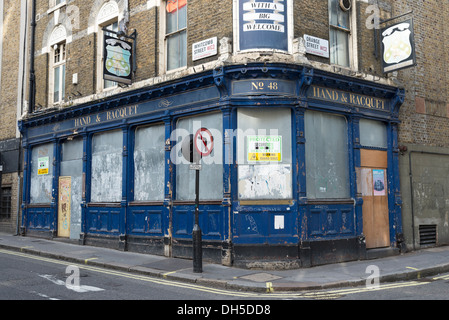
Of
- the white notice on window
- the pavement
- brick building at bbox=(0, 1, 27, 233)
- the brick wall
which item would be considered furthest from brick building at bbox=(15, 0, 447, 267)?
the brick wall

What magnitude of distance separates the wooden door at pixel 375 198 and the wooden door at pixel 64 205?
10490 millimetres

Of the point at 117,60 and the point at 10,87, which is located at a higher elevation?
the point at 10,87

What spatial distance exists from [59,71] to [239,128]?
9.98 m

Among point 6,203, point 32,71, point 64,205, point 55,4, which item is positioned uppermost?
point 55,4

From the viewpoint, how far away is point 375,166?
44.2 feet

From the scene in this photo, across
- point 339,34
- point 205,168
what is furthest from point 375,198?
point 205,168

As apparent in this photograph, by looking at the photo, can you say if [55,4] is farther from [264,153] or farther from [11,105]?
[264,153]

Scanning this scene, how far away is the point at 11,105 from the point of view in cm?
2000

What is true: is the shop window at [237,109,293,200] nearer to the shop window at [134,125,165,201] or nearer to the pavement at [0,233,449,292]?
the pavement at [0,233,449,292]

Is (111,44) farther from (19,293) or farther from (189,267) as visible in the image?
(19,293)

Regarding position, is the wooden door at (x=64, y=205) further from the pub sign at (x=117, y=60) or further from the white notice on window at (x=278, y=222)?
the white notice on window at (x=278, y=222)

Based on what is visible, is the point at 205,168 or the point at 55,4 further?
the point at 55,4

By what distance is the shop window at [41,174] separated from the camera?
17797mm

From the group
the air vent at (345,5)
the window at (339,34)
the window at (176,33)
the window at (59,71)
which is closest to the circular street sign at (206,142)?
the window at (176,33)
